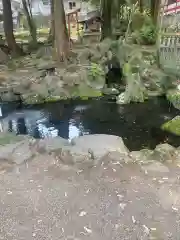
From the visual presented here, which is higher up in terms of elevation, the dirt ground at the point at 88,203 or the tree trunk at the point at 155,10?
the tree trunk at the point at 155,10

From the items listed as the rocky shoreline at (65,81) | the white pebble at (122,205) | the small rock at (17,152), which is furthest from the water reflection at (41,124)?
the white pebble at (122,205)

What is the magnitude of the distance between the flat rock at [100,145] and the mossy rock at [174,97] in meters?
4.01

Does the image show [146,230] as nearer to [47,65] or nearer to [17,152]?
[17,152]

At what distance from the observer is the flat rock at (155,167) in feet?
12.7

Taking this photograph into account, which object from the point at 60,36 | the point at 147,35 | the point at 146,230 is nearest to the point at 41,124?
the point at 146,230

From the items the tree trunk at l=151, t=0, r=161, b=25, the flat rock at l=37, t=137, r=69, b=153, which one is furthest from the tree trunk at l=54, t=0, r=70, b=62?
the flat rock at l=37, t=137, r=69, b=153

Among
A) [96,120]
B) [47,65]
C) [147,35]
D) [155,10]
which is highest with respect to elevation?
[155,10]

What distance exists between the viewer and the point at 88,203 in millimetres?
3277

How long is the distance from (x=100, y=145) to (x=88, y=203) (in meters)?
1.35

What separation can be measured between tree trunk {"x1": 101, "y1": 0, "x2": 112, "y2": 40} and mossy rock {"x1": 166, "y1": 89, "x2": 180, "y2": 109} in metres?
5.92

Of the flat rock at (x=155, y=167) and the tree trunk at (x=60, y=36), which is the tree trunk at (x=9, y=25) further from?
the flat rock at (x=155, y=167)

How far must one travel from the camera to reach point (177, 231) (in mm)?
2844

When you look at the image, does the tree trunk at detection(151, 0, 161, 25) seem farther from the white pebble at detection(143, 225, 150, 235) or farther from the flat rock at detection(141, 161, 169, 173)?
the white pebble at detection(143, 225, 150, 235)

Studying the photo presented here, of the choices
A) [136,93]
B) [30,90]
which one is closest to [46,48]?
[30,90]
